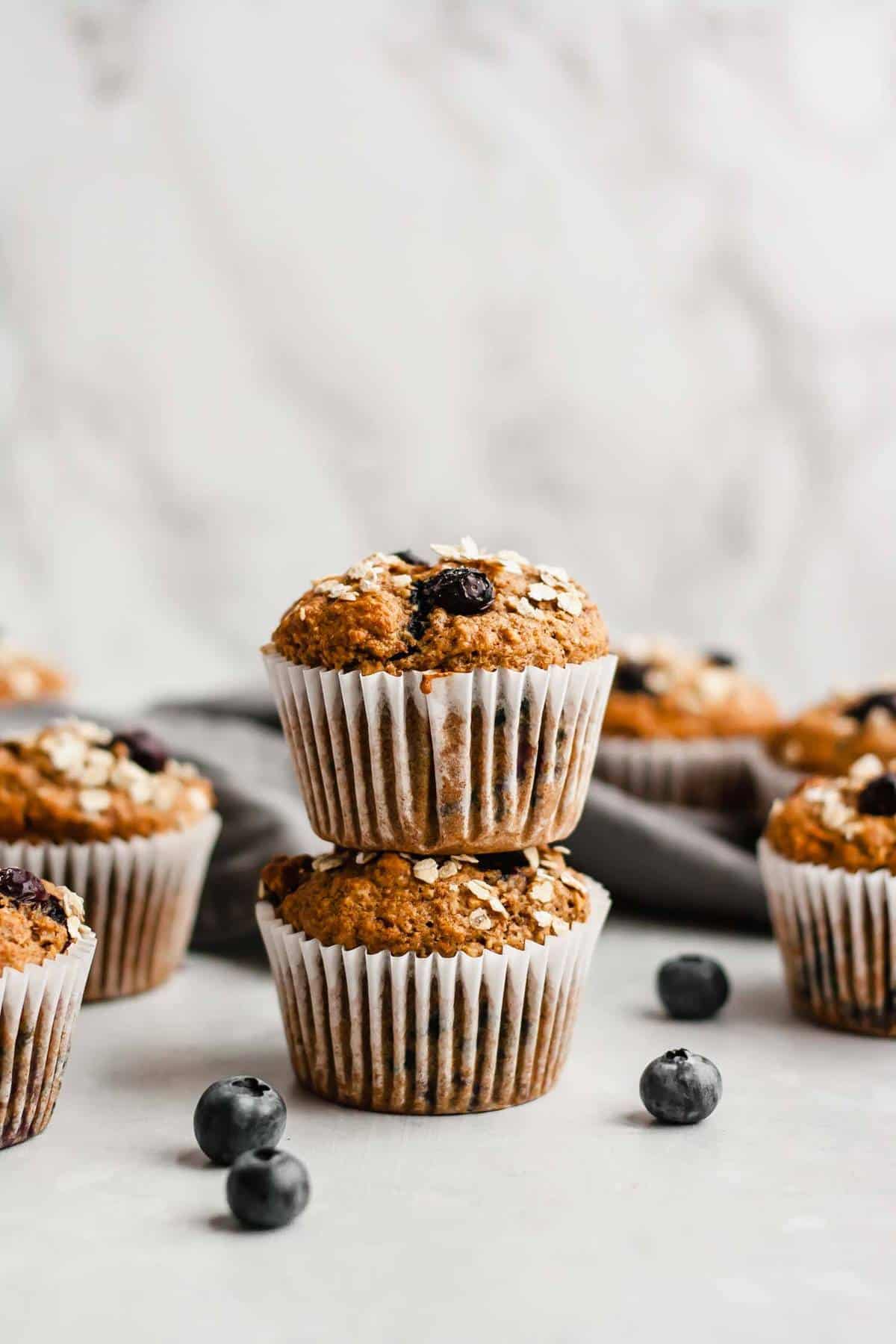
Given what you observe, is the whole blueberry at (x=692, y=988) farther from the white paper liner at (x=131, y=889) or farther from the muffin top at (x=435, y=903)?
the white paper liner at (x=131, y=889)

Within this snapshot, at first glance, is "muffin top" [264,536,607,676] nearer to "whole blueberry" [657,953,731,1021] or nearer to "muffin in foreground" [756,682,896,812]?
"whole blueberry" [657,953,731,1021]

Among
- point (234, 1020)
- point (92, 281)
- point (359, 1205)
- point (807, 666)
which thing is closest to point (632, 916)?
point (234, 1020)

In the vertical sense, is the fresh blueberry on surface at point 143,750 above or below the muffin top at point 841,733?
above

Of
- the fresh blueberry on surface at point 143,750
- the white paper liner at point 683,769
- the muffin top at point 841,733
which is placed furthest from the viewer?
the white paper liner at point 683,769

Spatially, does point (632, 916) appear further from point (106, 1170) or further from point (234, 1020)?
point (106, 1170)

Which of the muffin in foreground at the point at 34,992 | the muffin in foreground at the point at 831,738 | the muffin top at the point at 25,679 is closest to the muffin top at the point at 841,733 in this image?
the muffin in foreground at the point at 831,738

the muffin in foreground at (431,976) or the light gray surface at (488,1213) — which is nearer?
the light gray surface at (488,1213)

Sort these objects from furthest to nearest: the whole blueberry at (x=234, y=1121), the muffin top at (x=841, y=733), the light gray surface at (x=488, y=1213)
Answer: the muffin top at (x=841, y=733)
the whole blueberry at (x=234, y=1121)
the light gray surface at (x=488, y=1213)
